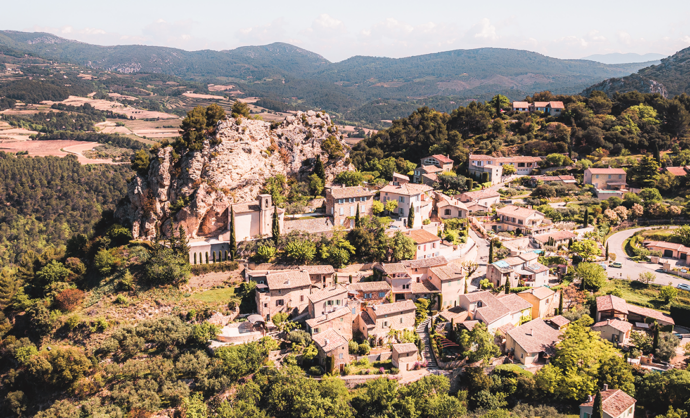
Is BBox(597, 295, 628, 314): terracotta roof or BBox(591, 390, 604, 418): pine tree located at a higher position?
BBox(597, 295, 628, 314): terracotta roof

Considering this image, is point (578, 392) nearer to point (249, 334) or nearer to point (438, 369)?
point (438, 369)

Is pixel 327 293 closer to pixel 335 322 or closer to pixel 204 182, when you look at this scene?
pixel 335 322

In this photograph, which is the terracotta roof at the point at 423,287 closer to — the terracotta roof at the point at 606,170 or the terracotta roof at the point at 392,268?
the terracotta roof at the point at 392,268

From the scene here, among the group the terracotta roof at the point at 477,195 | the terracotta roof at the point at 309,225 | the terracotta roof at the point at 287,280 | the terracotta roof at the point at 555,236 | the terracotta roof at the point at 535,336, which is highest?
the terracotta roof at the point at 477,195

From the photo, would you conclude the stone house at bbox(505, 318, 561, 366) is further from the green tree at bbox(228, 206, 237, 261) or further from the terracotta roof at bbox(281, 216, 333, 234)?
the green tree at bbox(228, 206, 237, 261)

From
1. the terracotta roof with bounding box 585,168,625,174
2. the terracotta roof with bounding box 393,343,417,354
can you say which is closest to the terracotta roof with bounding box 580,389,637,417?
the terracotta roof with bounding box 393,343,417,354

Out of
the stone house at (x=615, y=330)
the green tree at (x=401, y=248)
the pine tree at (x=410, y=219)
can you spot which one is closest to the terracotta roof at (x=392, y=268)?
the green tree at (x=401, y=248)

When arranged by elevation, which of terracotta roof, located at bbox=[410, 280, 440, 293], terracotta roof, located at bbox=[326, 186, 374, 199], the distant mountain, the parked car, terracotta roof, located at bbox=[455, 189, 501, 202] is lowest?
the parked car
